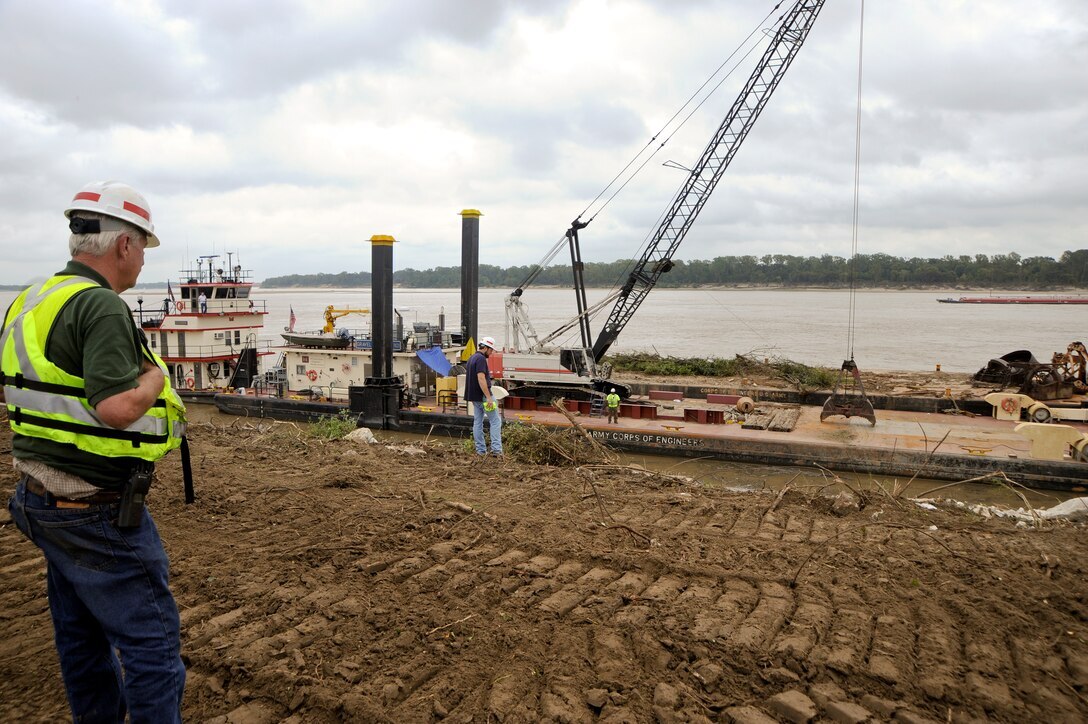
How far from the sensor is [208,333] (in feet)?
73.9

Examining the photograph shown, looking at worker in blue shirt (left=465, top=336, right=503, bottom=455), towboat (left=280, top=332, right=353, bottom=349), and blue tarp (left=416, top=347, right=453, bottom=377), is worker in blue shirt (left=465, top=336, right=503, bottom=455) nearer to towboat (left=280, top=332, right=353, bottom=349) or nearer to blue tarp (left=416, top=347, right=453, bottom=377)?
blue tarp (left=416, top=347, right=453, bottom=377)

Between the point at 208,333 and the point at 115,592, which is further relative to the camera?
the point at 208,333

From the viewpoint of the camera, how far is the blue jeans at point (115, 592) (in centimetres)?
206

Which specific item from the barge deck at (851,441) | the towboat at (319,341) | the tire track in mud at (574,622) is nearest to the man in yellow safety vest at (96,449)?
the tire track in mud at (574,622)

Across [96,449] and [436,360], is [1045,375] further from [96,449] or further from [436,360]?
[96,449]

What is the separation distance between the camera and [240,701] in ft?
9.05

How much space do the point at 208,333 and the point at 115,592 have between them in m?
22.6

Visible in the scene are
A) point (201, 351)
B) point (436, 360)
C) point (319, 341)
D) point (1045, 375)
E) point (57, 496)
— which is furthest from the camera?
point (201, 351)

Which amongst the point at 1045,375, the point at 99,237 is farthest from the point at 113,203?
the point at 1045,375

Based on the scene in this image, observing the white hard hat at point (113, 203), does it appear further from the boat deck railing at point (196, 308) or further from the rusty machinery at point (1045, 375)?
the boat deck railing at point (196, 308)

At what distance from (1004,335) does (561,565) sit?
207 feet

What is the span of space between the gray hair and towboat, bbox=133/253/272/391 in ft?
70.9

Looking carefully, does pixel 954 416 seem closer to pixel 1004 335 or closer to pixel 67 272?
pixel 67 272

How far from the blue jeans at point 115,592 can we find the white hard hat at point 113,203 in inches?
33.3
